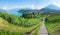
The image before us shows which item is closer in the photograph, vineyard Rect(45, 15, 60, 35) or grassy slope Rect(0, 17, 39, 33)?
grassy slope Rect(0, 17, 39, 33)

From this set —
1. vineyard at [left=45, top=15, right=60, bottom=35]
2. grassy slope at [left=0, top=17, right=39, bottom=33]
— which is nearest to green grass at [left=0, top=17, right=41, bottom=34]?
grassy slope at [left=0, top=17, right=39, bottom=33]

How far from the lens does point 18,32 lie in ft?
18.1

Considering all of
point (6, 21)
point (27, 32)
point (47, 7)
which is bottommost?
point (27, 32)

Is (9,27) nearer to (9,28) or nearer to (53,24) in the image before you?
(9,28)

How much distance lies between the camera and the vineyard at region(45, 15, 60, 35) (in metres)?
5.63

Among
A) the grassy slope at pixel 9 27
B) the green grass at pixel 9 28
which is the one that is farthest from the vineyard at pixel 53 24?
the grassy slope at pixel 9 27

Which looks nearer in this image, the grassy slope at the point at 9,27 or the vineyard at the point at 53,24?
the grassy slope at the point at 9,27

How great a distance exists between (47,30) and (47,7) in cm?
68

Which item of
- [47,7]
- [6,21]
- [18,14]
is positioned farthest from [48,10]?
[6,21]

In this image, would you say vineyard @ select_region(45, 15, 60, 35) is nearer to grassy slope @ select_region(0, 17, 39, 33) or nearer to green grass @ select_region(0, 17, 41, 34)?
green grass @ select_region(0, 17, 41, 34)

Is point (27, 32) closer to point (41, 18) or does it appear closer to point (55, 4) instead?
point (41, 18)

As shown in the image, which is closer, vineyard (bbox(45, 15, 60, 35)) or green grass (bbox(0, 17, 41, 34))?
green grass (bbox(0, 17, 41, 34))

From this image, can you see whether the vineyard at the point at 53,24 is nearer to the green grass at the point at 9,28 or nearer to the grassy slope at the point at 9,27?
the green grass at the point at 9,28

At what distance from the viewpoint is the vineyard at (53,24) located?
5633mm
